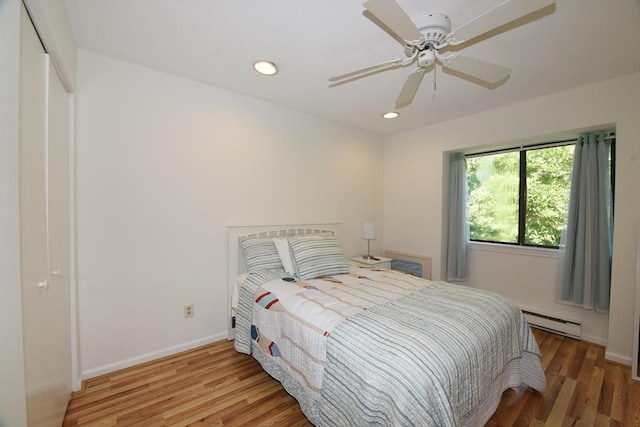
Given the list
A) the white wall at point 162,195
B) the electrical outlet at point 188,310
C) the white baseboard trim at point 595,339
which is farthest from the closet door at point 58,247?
the white baseboard trim at point 595,339

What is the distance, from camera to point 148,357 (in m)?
2.24

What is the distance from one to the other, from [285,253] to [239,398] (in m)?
1.23

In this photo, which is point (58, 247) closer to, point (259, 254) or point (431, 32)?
point (259, 254)

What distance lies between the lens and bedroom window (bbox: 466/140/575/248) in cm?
298

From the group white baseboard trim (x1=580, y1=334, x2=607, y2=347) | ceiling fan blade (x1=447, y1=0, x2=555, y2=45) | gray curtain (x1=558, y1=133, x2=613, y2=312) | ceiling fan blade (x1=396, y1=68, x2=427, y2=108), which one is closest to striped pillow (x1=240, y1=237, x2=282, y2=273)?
ceiling fan blade (x1=396, y1=68, x2=427, y2=108)

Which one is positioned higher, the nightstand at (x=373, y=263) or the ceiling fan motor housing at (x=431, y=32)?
the ceiling fan motor housing at (x=431, y=32)

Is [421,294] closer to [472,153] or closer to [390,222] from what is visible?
[390,222]

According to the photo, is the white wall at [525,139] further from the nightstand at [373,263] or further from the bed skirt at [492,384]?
the bed skirt at [492,384]

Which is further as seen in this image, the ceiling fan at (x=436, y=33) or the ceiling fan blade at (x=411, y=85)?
the ceiling fan blade at (x=411, y=85)

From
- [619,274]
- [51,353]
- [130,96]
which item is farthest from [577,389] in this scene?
[130,96]

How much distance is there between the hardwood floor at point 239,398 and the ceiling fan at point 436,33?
2.17 m

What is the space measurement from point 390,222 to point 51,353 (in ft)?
12.5

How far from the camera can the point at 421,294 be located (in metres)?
1.97

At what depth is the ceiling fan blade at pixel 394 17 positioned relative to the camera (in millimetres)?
1089
